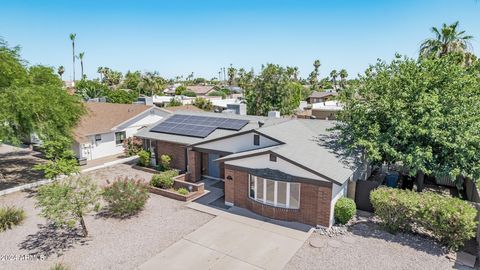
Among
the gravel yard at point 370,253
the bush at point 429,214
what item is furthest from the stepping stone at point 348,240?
the bush at point 429,214

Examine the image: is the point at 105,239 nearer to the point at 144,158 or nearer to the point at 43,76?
the point at 144,158

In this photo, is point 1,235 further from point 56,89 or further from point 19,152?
point 19,152

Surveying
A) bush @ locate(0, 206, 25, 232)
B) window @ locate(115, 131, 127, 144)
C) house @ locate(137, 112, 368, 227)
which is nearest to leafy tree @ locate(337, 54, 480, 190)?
house @ locate(137, 112, 368, 227)

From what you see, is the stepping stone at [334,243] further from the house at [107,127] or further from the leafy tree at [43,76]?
the leafy tree at [43,76]

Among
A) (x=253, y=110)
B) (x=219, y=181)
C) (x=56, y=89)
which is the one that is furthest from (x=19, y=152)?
(x=253, y=110)

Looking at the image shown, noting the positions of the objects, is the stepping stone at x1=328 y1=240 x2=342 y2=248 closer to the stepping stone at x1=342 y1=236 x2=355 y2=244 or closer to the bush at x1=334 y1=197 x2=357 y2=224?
the stepping stone at x1=342 y1=236 x2=355 y2=244

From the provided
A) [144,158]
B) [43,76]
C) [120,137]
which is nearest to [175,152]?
[144,158]
